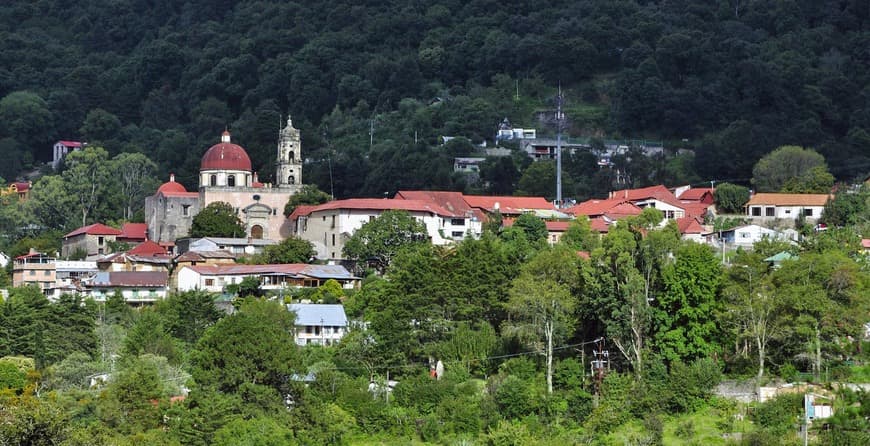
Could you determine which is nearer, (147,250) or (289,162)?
(147,250)

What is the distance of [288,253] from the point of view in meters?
76.4

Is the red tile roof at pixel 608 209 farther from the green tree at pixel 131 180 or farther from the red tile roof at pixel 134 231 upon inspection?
the green tree at pixel 131 180

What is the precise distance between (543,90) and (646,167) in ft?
64.1

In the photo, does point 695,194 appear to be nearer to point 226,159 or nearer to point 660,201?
point 660,201

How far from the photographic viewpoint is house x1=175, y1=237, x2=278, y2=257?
7938 cm

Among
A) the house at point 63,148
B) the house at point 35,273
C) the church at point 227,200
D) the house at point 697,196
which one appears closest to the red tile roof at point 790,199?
the house at point 697,196

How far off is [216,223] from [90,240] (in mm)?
7572

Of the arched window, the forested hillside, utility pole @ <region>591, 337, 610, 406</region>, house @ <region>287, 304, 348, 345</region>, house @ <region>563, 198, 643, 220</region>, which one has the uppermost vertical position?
the forested hillside

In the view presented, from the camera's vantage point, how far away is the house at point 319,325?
64438 mm

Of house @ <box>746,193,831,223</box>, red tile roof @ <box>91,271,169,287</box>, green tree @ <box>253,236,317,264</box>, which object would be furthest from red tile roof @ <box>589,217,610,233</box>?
red tile roof @ <box>91,271,169,287</box>

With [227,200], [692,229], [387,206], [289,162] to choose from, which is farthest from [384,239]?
[289,162]

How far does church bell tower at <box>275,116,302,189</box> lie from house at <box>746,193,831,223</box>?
22.5 m

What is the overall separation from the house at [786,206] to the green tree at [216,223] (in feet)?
80.0

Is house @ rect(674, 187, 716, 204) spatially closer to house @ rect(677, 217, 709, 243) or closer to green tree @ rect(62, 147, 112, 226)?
house @ rect(677, 217, 709, 243)
